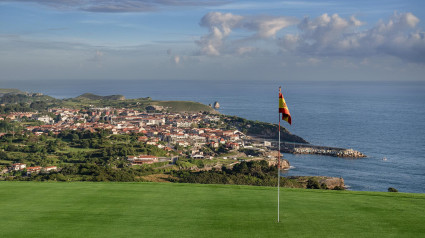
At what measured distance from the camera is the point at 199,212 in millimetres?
9297

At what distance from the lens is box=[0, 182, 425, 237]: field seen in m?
7.97

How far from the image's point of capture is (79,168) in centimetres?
3028

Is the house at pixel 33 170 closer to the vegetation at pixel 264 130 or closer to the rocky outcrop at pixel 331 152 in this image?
the rocky outcrop at pixel 331 152

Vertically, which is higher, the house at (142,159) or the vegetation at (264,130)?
the vegetation at (264,130)

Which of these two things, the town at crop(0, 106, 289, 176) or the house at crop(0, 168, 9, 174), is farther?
the town at crop(0, 106, 289, 176)

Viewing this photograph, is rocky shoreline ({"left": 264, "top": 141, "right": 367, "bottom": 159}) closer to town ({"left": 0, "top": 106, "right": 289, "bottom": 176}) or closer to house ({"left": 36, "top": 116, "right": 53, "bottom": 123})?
town ({"left": 0, "top": 106, "right": 289, "bottom": 176})

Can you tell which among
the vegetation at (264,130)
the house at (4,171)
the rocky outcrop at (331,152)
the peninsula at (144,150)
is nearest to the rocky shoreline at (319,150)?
the rocky outcrop at (331,152)

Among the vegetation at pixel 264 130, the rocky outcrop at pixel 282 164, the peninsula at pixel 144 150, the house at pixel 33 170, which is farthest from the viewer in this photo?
the vegetation at pixel 264 130

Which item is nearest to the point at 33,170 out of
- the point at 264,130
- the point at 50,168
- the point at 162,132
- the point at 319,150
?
the point at 50,168

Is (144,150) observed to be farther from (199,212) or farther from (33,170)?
(199,212)

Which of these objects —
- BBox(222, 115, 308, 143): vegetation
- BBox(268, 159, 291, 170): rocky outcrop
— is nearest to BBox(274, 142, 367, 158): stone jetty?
BBox(222, 115, 308, 143): vegetation

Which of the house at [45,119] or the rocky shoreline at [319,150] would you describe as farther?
the house at [45,119]

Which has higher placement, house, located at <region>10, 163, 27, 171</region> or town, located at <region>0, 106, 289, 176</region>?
town, located at <region>0, 106, 289, 176</region>

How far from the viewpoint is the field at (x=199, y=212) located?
797 centimetres
